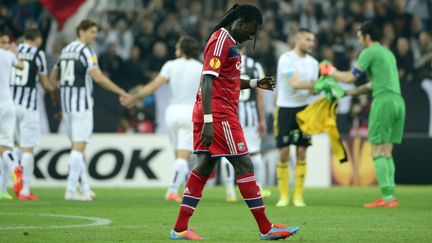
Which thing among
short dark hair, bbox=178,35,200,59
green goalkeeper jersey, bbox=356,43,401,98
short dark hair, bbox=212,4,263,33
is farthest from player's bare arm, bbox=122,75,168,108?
short dark hair, bbox=212,4,263,33

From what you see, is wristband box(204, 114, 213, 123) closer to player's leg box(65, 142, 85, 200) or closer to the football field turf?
the football field turf

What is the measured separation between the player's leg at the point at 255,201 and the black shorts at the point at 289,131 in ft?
16.3

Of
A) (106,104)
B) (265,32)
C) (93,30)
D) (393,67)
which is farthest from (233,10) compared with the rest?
(265,32)

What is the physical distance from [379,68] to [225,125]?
5.34m

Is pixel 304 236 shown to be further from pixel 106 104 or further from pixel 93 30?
pixel 106 104

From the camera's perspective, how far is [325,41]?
2372 cm

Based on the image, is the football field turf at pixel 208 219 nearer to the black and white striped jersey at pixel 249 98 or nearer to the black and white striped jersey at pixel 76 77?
the black and white striped jersey at pixel 249 98

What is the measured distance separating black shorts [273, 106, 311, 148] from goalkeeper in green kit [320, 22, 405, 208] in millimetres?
768

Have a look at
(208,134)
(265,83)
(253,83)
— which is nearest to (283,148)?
(253,83)

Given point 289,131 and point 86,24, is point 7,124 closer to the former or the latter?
point 86,24

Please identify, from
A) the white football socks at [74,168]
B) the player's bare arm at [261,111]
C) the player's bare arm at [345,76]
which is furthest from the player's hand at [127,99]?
the player's bare arm at [345,76]

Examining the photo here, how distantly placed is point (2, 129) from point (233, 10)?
6.70 metres

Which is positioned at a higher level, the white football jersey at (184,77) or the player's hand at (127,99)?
the white football jersey at (184,77)

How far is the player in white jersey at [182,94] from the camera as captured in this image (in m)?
15.4
